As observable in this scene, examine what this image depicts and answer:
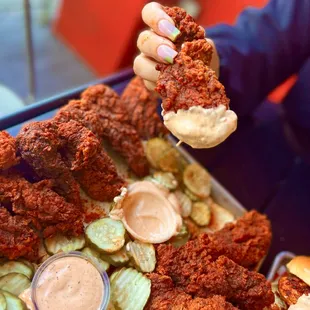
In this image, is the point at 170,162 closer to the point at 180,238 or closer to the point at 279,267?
the point at 180,238

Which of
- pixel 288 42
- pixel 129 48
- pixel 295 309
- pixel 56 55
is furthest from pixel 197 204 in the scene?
pixel 56 55

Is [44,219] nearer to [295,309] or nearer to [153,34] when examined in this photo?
[153,34]

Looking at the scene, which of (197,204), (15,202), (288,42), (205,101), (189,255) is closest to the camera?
(205,101)

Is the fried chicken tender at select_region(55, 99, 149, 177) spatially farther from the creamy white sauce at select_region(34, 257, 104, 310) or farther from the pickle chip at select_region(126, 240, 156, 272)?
the creamy white sauce at select_region(34, 257, 104, 310)

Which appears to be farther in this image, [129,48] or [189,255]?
[129,48]

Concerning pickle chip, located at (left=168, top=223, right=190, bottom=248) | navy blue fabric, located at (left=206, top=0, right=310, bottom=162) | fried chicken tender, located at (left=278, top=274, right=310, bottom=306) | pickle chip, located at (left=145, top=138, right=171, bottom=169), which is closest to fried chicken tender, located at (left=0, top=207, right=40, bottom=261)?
pickle chip, located at (left=168, top=223, right=190, bottom=248)

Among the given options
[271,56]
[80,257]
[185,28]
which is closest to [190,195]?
[80,257]
